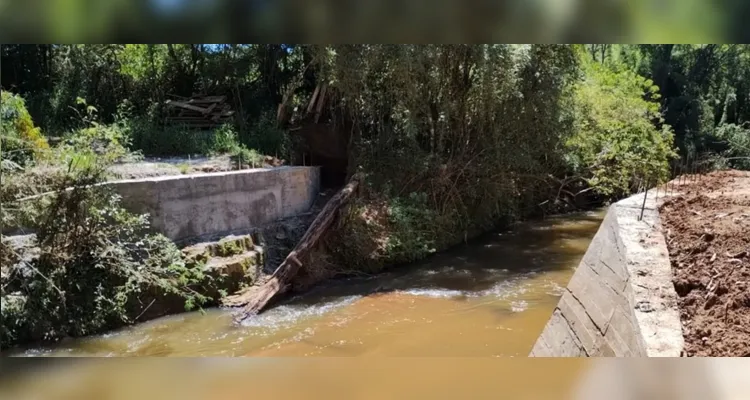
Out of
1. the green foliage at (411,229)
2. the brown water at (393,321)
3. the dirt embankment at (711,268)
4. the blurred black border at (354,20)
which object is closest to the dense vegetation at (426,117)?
the green foliage at (411,229)

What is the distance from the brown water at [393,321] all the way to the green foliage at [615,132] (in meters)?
1.36

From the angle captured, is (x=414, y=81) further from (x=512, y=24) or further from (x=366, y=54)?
(x=512, y=24)

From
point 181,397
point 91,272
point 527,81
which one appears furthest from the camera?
point 527,81

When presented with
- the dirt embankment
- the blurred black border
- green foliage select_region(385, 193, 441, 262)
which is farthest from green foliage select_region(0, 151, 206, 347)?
the dirt embankment

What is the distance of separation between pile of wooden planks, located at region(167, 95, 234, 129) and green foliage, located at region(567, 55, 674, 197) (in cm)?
408

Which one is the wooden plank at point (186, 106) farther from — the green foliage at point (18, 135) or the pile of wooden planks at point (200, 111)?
the green foliage at point (18, 135)

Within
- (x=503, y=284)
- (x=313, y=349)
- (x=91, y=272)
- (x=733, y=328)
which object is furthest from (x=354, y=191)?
(x=733, y=328)

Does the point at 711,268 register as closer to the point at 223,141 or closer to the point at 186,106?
the point at 223,141

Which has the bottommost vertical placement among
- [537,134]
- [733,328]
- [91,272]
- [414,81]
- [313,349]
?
[313,349]

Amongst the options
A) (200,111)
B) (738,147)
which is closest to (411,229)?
(200,111)

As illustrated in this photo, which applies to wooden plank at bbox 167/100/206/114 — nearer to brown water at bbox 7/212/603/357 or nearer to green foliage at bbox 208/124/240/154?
green foliage at bbox 208/124/240/154

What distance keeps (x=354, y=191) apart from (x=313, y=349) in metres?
1.98

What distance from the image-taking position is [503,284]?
4.60m

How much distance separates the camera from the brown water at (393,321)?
3338 mm
